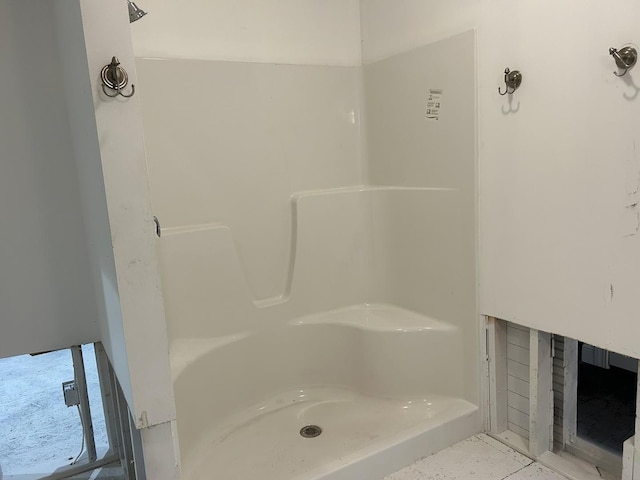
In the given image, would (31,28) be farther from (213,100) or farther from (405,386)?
(405,386)

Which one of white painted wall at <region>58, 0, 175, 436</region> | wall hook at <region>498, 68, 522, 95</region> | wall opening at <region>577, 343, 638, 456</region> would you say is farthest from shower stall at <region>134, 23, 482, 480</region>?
white painted wall at <region>58, 0, 175, 436</region>

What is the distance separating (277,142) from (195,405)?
3.89 feet

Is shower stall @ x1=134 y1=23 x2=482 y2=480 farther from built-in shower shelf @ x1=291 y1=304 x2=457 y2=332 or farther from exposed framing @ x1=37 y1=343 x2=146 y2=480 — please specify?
exposed framing @ x1=37 y1=343 x2=146 y2=480

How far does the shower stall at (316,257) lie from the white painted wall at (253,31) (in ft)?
0.20

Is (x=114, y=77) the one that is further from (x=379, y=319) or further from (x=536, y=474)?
(x=536, y=474)

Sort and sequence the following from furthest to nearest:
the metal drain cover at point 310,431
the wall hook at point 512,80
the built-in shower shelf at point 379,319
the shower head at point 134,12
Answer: the built-in shower shelf at point 379,319, the metal drain cover at point 310,431, the wall hook at point 512,80, the shower head at point 134,12

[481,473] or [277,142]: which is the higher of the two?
[277,142]

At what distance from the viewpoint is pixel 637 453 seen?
1.48 m

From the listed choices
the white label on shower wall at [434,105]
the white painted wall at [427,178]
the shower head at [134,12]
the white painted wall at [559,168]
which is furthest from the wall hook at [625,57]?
the shower head at [134,12]

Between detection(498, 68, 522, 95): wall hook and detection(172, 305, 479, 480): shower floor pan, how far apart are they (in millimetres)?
999

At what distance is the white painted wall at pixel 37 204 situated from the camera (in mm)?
1684

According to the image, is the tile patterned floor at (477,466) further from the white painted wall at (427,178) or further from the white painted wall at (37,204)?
the white painted wall at (37,204)

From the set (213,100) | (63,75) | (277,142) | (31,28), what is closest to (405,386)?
(277,142)

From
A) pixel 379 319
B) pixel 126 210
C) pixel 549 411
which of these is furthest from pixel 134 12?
pixel 549 411
